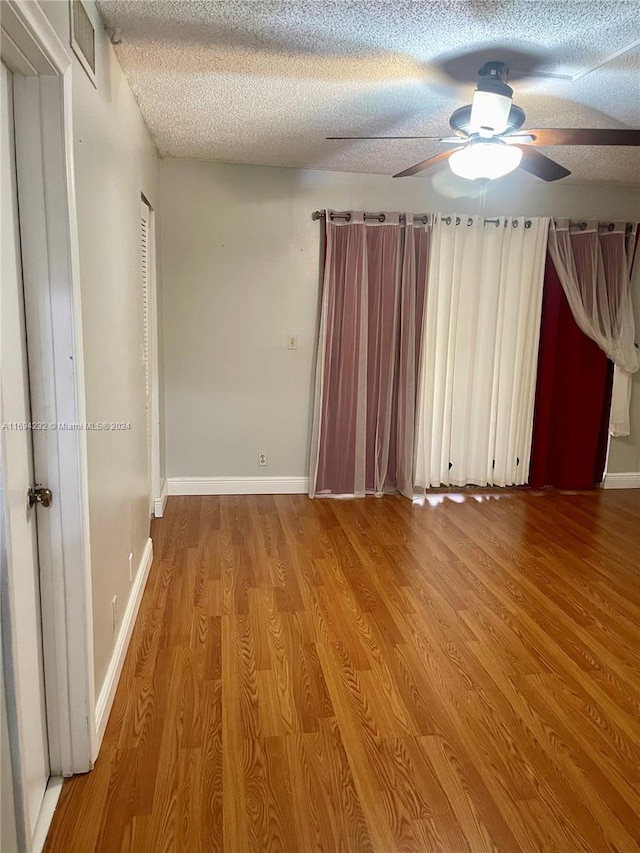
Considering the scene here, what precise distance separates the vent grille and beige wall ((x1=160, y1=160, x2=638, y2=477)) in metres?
2.26

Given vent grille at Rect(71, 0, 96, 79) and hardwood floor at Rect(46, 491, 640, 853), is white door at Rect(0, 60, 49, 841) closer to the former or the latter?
hardwood floor at Rect(46, 491, 640, 853)

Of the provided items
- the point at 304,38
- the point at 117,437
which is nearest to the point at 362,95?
the point at 304,38

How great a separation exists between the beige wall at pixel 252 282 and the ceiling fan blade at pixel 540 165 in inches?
66.4

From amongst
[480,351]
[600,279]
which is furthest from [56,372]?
[600,279]

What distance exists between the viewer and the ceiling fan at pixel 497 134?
7.18 ft

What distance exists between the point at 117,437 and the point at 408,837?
1686 millimetres

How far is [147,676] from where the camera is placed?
7.45ft

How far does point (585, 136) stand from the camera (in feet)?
7.38

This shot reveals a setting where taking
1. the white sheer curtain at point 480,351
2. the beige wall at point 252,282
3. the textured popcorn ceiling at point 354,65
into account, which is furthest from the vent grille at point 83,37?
the white sheer curtain at point 480,351

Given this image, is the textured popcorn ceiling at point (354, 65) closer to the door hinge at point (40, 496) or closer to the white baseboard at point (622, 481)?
the door hinge at point (40, 496)

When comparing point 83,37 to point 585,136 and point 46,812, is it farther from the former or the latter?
point 46,812

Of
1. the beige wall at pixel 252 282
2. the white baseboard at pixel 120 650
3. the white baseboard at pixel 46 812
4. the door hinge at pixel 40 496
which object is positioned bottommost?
the white baseboard at pixel 46 812

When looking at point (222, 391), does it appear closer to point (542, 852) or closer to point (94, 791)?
point (94, 791)

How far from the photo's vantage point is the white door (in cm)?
134
